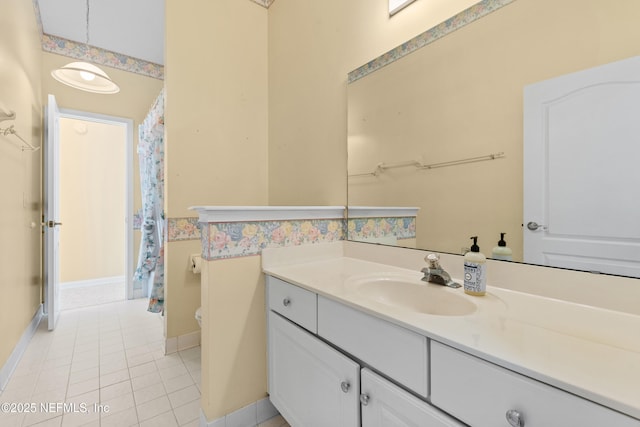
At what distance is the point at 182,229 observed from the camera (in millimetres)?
2092

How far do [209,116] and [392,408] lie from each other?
6.96 feet

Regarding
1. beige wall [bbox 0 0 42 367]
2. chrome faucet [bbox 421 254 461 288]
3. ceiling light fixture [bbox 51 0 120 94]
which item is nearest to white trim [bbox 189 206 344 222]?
chrome faucet [bbox 421 254 461 288]

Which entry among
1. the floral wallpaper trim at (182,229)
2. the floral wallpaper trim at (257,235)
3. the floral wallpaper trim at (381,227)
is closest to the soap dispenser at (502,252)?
the floral wallpaper trim at (381,227)

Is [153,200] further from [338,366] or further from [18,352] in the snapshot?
[338,366]

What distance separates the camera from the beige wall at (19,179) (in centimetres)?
175

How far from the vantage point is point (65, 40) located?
9.78 ft

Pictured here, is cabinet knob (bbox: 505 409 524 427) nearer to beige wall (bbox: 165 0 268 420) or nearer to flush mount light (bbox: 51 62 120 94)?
beige wall (bbox: 165 0 268 420)

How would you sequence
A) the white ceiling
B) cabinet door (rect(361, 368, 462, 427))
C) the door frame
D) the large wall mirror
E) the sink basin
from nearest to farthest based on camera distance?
cabinet door (rect(361, 368, 462, 427)) < the large wall mirror < the sink basin < the white ceiling < the door frame

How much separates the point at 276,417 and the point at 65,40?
4079 millimetres

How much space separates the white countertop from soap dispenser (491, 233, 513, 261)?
0.11 meters

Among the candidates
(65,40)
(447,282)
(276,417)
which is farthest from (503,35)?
(65,40)

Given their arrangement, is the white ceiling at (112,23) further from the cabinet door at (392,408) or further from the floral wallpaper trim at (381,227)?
the cabinet door at (392,408)

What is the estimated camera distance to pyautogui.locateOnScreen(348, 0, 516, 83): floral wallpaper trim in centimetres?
106

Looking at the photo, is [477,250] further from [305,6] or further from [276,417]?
[305,6]
